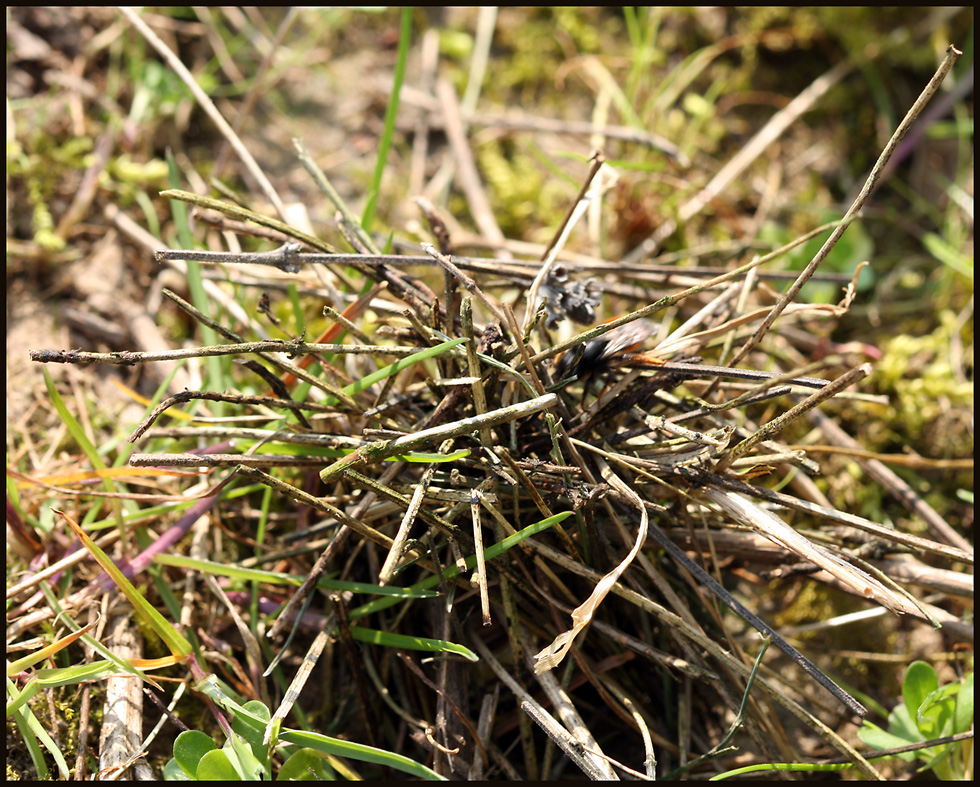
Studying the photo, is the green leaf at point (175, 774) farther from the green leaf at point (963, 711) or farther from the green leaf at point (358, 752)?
the green leaf at point (963, 711)

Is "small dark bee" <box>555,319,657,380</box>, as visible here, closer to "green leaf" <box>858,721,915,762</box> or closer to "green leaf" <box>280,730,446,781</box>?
"green leaf" <box>280,730,446,781</box>

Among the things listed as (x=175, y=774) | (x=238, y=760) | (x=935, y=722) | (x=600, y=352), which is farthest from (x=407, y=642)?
(x=935, y=722)

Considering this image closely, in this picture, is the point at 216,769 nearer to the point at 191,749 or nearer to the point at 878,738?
the point at 191,749

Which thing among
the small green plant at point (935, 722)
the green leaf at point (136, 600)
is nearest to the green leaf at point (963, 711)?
the small green plant at point (935, 722)

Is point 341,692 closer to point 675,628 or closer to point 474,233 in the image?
point 675,628

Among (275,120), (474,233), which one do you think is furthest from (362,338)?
(275,120)
